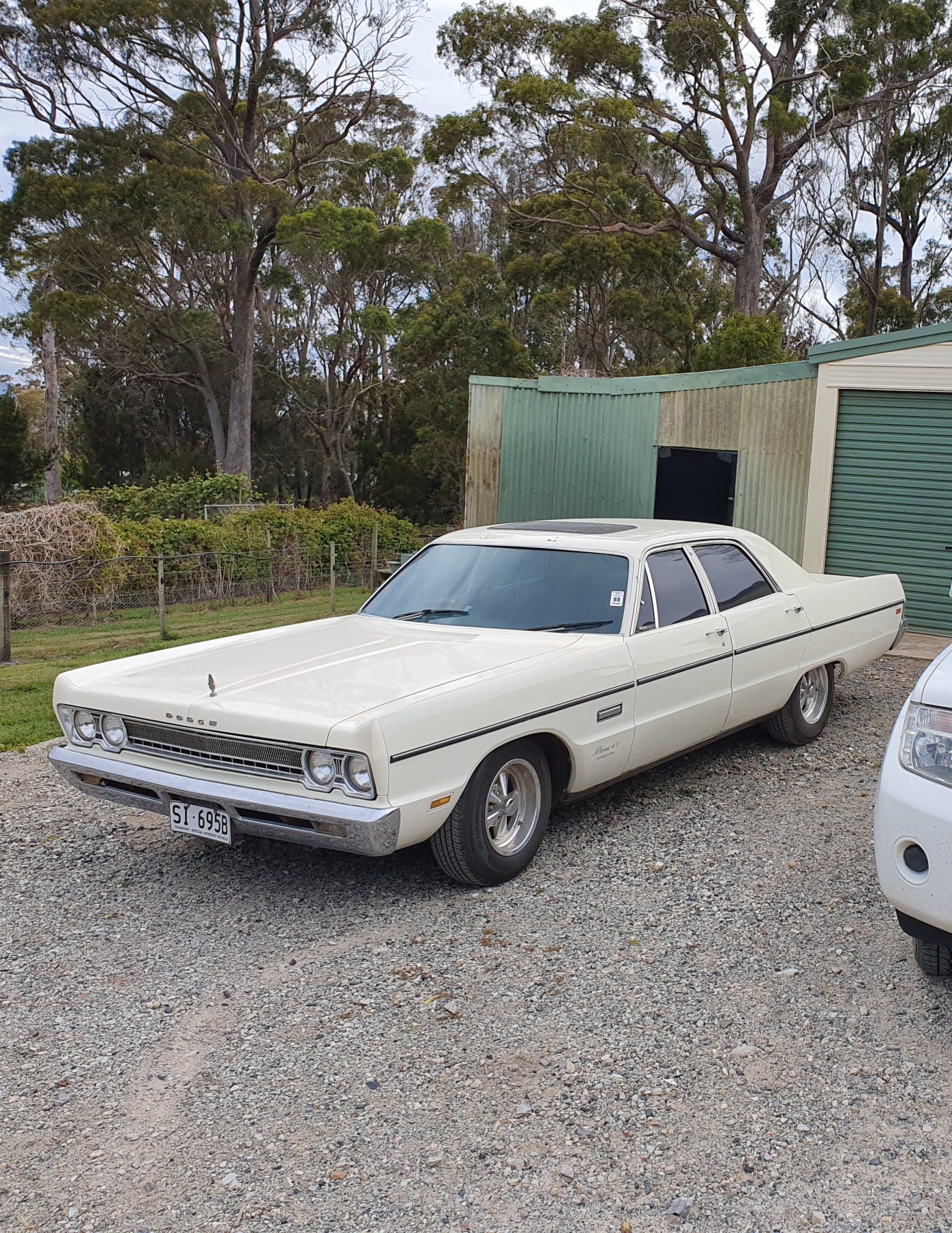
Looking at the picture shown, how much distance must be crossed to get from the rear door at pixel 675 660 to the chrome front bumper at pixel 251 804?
5.42 ft

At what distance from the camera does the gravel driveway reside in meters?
2.73

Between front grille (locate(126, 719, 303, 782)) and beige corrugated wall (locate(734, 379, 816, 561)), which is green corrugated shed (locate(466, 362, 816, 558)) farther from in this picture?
front grille (locate(126, 719, 303, 782))

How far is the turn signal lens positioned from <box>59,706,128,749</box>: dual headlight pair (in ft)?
3.83

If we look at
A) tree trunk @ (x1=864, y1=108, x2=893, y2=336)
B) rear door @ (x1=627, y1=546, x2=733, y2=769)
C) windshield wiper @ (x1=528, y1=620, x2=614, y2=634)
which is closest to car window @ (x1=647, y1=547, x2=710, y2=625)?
rear door @ (x1=627, y1=546, x2=733, y2=769)

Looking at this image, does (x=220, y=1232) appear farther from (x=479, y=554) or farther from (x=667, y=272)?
(x=667, y=272)

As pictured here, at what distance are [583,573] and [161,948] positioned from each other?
2627 millimetres

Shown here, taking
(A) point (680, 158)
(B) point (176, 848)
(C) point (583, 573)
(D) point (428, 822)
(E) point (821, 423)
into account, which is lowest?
(B) point (176, 848)

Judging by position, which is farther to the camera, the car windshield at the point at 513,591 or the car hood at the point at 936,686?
the car windshield at the point at 513,591

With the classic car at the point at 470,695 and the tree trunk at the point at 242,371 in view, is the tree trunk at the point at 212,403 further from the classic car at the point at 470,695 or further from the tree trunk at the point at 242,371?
the classic car at the point at 470,695

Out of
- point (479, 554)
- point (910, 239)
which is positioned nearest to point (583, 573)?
point (479, 554)

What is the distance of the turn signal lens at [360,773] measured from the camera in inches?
156

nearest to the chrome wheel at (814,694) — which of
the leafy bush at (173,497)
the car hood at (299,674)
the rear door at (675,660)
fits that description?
the rear door at (675,660)

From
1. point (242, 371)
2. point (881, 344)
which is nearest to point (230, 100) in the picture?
point (242, 371)

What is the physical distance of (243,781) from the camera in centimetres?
425
